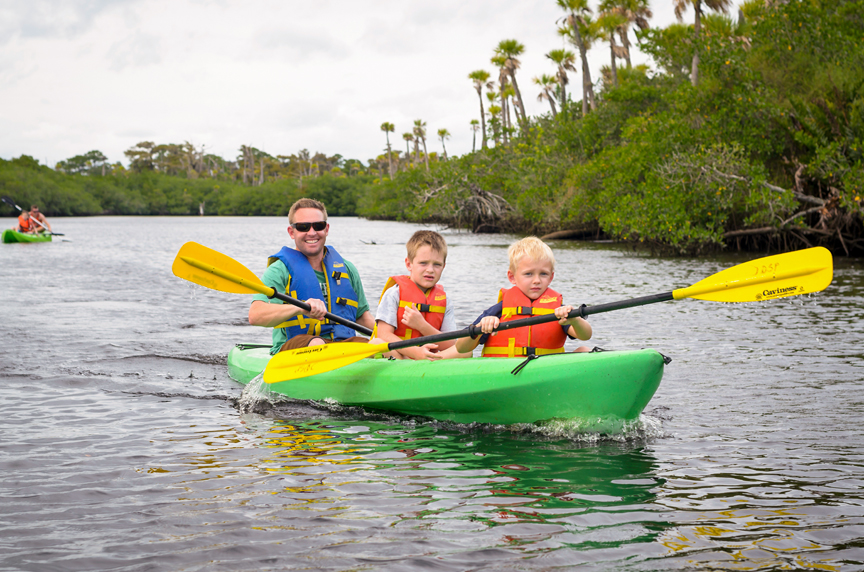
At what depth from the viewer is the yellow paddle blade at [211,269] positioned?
15.9 feet

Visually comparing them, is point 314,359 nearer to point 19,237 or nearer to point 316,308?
point 316,308

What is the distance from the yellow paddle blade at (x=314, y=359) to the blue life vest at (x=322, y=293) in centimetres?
39

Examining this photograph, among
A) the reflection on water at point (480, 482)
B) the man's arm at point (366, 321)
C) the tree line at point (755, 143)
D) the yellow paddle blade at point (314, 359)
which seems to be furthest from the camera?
the tree line at point (755, 143)

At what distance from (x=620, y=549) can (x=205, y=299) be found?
385 inches

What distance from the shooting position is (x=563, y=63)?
125 ft

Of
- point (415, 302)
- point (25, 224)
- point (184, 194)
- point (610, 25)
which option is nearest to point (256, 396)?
point (415, 302)

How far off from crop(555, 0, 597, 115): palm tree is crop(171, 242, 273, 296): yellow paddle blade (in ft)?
86.0

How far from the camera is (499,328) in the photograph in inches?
156

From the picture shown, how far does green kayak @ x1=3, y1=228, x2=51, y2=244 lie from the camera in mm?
23641

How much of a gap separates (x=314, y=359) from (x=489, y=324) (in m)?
1.23

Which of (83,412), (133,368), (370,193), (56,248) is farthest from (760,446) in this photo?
(370,193)

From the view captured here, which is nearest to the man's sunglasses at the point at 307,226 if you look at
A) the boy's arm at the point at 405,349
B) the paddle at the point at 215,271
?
the paddle at the point at 215,271

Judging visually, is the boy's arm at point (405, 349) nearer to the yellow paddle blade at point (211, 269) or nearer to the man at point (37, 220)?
the yellow paddle blade at point (211, 269)

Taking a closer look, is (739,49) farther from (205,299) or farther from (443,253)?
(443,253)
